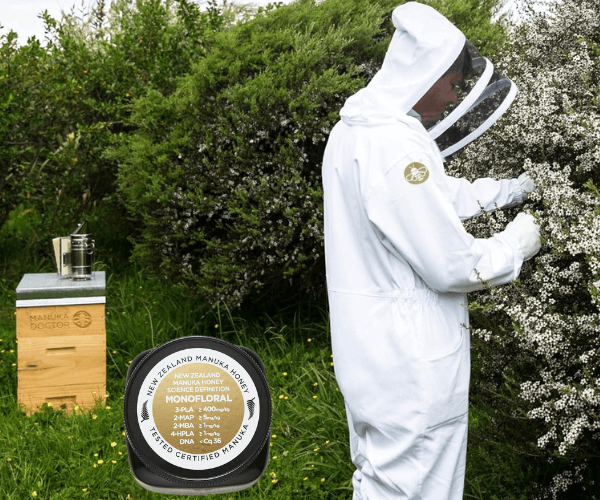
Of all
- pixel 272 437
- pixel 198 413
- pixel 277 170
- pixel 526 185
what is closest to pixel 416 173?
pixel 526 185

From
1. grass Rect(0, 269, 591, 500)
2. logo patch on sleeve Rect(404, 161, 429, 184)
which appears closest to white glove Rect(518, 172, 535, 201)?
logo patch on sleeve Rect(404, 161, 429, 184)

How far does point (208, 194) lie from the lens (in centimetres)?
462

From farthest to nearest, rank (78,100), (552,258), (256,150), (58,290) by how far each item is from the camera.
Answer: (78,100), (256,150), (58,290), (552,258)

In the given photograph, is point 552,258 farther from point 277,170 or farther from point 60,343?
point 60,343

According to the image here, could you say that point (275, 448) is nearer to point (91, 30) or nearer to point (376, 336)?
point (376, 336)

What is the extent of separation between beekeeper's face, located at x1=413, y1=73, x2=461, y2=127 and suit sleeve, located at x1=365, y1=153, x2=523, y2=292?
0.99 ft

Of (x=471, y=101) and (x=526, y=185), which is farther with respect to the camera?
(x=526, y=185)

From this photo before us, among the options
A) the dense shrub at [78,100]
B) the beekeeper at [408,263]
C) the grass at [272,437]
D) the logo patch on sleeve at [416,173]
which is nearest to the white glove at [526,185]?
the beekeeper at [408,263]

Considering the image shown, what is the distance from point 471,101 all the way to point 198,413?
4.37ft

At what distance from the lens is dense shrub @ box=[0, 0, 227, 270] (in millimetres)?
6285

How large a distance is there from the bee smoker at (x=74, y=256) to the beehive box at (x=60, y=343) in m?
0.13

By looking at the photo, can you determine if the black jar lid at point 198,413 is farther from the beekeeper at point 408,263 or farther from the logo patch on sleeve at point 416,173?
the logo patch on sleeve at point 416,173

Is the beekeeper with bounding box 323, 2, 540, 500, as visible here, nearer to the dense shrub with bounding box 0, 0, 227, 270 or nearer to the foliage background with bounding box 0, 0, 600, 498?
the foliage background with bounding box 0, 0, 600, 498

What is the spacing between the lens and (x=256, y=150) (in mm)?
4684
